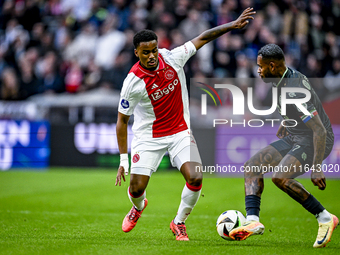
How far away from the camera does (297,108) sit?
4945mm

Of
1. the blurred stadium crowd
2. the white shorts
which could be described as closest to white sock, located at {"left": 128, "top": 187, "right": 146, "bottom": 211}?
the white shorts

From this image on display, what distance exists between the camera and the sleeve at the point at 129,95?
18.0 ft

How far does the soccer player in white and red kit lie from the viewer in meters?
5.50

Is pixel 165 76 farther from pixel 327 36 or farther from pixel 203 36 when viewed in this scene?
pixel 327 36

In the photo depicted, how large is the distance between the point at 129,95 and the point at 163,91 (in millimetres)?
405

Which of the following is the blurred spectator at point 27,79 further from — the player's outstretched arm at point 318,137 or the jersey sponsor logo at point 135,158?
the player's outstretched arm at point 318,137

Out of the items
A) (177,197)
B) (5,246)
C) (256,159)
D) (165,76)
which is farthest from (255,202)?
(177,197)

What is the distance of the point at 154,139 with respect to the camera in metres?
5.80

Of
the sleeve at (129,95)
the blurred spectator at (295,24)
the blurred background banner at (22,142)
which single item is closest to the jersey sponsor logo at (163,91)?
the sleeve at (129,95)

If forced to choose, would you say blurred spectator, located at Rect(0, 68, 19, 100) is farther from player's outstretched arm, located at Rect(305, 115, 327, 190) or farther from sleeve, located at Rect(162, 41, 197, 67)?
player's outstretched arm, located at Rect(305, 115, 327, 190)

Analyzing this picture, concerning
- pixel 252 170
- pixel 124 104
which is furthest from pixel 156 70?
pixel 252 170

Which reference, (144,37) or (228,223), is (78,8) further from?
(228,223)

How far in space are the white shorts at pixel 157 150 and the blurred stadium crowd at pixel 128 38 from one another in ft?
22.2

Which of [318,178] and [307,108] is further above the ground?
[307,108]
